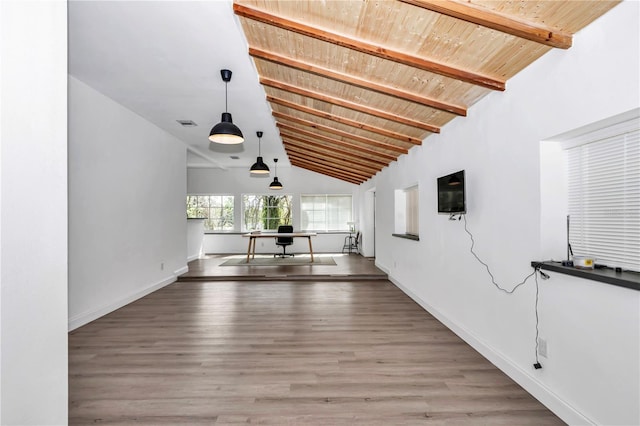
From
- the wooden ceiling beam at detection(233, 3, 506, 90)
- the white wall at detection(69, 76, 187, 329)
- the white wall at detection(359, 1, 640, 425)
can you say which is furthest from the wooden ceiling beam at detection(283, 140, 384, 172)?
the wooden ceiling beam at detection(233, 3, 506, 90)

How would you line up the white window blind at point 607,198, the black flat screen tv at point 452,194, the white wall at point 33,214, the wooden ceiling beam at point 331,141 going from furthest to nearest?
the wooden ceiling beam at point 331,141 < the black flat screen tv at point 452,194 < the white window blind at point 607,198 < the white wall at point 33,214

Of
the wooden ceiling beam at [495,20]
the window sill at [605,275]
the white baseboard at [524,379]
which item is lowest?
the white baseboard at [524,379]

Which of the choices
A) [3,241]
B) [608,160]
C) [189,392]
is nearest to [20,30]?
[3,241]

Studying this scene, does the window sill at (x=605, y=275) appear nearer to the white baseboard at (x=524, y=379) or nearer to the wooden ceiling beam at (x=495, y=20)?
the white baseboard at (x=524, y=379)

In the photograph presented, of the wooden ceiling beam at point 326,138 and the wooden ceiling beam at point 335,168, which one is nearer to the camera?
the wooden ceiling beam at point 326,138

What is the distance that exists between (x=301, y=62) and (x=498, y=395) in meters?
3.11

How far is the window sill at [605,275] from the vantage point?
5.12 feet

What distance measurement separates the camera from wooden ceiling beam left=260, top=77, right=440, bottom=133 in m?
3.53

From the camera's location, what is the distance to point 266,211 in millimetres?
10297

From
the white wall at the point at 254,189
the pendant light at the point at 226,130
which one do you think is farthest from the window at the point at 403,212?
the white wall at the point at 254,189

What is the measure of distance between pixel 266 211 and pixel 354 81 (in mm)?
7658

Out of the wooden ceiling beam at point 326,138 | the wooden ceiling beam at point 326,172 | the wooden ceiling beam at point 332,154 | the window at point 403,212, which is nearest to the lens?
the wooden ceiling beam at point 326,138

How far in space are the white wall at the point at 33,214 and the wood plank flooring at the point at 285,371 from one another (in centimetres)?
88

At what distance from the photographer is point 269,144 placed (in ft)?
22.1
